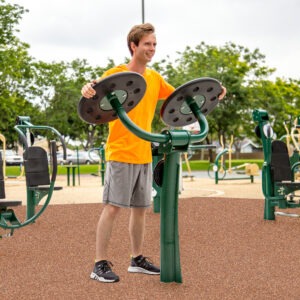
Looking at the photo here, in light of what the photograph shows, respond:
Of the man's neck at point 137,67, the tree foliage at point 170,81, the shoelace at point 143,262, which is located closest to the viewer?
the man's neck at point 137,67

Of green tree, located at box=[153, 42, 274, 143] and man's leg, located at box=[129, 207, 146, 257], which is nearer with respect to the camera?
man's leg, located at box=[129, 207, 146, 257]

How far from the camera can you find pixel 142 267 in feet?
13.3

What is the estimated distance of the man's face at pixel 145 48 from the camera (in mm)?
3680

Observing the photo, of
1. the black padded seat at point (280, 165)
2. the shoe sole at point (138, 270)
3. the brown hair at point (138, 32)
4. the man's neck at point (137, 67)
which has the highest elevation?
the brown hair at point (138, 32)

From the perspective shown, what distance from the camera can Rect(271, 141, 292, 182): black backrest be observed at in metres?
7.28

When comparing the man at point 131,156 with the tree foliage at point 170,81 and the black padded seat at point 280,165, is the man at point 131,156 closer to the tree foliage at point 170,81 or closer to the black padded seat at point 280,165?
the black padded seat at point 280,165

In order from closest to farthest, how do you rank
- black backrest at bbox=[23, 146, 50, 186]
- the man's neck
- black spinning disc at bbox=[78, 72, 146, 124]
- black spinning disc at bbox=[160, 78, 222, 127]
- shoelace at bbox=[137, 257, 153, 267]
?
black spinning disc at bbox=[78, 72, 146, 124]
black spinning disc at bbox=[160, 78, 222, 127]
the man's neck
shoelace at bbox=[137, 257, 153, 267]
black backrest at bbox=[23, 146, 50, 186]

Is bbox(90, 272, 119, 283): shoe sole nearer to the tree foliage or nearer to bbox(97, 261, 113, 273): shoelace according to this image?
bbox(97, 261, 113, 273): shoelace

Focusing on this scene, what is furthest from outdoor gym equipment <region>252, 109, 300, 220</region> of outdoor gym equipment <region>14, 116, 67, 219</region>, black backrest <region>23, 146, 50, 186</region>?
black backrest <region>23, 146, 50, 186</region>

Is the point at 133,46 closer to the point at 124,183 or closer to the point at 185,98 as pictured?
the point at 185,98

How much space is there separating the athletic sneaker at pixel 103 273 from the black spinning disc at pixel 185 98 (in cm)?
100

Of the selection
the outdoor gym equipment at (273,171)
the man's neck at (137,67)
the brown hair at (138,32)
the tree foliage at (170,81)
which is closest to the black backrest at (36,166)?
the outdoor gym equipment at (273,171)

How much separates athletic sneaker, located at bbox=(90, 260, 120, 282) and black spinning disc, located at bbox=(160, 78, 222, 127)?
1002mm

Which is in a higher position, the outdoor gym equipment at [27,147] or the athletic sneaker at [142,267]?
the outdoor gym equipment at [27,147]
